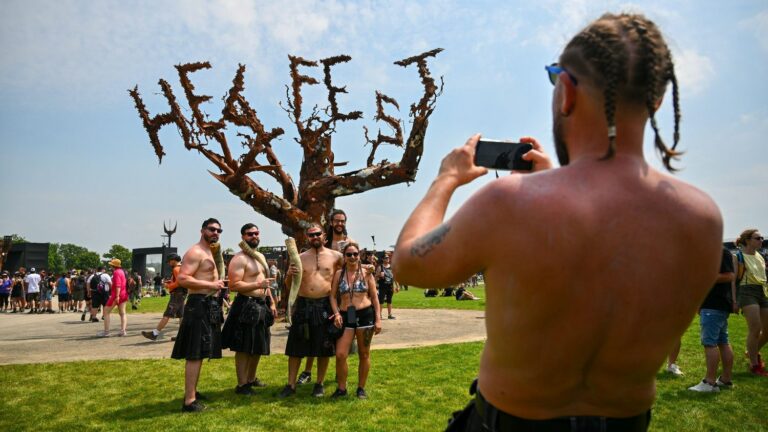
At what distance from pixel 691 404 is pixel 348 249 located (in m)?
4.82

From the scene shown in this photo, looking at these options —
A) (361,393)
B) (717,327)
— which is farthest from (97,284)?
(717,327)

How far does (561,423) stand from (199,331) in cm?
574

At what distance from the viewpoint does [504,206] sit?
4.07ft

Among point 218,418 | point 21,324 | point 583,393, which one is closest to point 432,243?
point 583,393

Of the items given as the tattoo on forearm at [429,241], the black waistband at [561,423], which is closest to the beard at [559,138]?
the tattoo on forearm at [429,241]

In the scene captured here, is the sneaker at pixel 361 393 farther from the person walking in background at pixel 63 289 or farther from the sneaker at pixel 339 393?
the person walking in background at pixel 63 289

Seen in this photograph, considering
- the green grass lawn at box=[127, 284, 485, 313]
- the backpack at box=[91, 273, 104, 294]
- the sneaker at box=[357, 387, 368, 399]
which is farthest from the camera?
the green grass lawn at box=[127, 284, 485, 313]

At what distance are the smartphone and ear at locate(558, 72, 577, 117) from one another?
268mm

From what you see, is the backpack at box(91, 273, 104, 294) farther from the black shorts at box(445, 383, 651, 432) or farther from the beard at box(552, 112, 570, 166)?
the beard at box(552, 112, 570, 166)

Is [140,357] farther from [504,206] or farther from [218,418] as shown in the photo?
[504,206]

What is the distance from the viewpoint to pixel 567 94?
1343 millimetres

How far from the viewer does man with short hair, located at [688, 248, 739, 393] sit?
6.39 m

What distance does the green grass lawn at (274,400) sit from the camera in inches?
215

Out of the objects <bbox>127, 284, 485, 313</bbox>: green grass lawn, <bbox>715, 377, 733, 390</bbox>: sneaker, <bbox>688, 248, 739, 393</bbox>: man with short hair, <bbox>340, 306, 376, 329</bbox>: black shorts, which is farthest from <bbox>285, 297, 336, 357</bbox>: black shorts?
<bbox>127, 284, 485, 313</bbox>: green grass lawn
